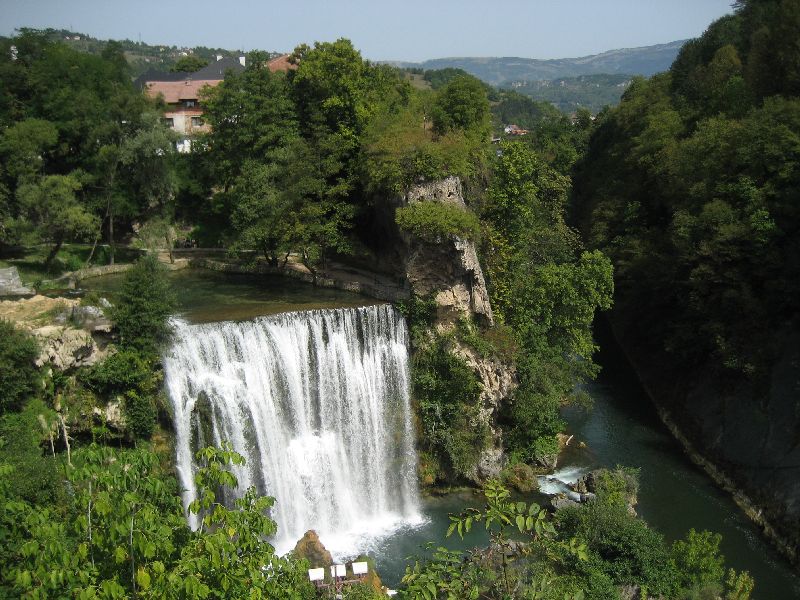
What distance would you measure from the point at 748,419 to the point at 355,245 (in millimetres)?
16841

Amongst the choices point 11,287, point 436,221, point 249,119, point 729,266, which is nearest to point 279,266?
point 249,119

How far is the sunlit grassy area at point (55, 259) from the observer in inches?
1108

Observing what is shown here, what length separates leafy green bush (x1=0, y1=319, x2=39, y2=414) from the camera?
1766 cm

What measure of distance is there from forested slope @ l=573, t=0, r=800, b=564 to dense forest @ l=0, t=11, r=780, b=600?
419 millimetres

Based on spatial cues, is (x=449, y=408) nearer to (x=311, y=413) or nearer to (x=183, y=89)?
(x=311, y=413)

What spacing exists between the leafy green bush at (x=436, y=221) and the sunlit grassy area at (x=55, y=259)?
13.6 m

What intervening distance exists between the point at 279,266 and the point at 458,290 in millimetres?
10066

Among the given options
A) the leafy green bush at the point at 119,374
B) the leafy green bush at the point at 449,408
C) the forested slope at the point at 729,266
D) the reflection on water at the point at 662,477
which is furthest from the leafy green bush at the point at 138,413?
the forested slope at the point at 729,266

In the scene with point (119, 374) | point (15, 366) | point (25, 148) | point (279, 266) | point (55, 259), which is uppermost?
point (25, 148)

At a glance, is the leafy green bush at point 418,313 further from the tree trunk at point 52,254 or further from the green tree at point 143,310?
the tree trunk at point 52,254

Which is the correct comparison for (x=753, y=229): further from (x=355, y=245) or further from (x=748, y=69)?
(x=355, y=245)

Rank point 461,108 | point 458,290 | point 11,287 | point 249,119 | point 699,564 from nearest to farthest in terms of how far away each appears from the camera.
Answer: point 699,564 < point 11,287 < point 458,290 < point 461,108 < point 249,119

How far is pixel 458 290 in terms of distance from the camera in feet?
83.3

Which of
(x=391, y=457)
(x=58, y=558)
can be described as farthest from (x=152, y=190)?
(x=58, y=558)
